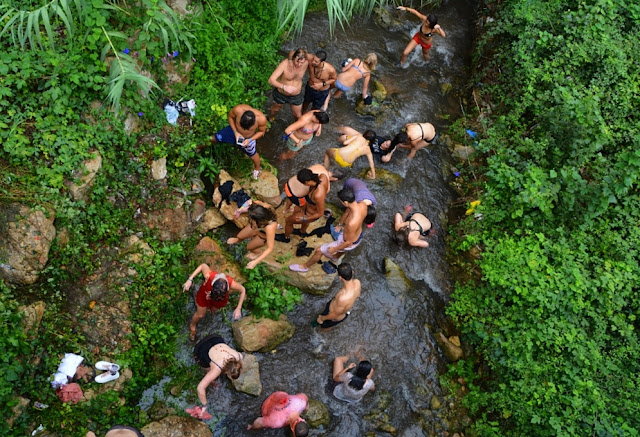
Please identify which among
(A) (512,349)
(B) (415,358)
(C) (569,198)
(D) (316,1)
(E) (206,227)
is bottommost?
(B) (415,358)

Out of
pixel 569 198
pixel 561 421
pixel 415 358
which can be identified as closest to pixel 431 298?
pixel 415 358

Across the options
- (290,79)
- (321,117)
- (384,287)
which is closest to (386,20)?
(290,79)

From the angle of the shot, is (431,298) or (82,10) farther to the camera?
(431,298)

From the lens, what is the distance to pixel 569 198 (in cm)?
732

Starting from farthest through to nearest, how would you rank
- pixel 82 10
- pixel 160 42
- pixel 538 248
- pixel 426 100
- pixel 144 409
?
pixel 426 100 < pixel 538 248 < pixel 160 42 < pixel 82 10 < pixel 144 409

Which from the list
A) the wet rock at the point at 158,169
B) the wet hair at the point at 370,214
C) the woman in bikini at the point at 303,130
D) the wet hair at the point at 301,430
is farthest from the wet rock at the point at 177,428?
the woman in bikini at the point at 303,130

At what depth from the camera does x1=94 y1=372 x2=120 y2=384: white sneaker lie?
508 cm

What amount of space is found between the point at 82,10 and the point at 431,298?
6541 millimetres

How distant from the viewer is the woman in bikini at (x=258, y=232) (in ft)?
18.4

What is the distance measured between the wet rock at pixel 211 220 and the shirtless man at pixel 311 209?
911mm

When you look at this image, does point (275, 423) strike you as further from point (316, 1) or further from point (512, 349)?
point (316, 1)

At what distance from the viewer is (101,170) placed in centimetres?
572

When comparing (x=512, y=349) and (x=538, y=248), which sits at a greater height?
(x=538, y=248)

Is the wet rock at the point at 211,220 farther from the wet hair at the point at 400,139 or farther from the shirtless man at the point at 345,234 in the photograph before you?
the wet hair at the point at 400,139
